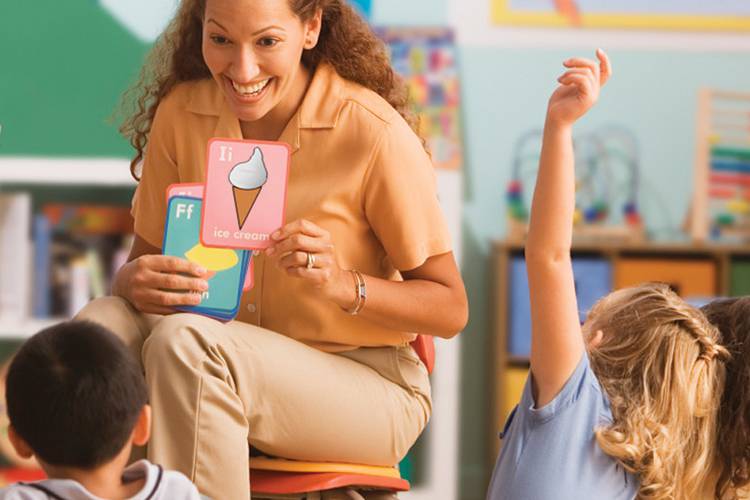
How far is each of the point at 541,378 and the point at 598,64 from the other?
1.36ft

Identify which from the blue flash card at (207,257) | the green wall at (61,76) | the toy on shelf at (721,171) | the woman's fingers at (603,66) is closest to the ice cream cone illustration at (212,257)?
the blue flash card at (207,257)

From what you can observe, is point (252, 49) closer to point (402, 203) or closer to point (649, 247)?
point (402, 203)

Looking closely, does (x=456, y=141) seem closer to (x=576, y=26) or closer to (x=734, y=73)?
(x=576, y=26)

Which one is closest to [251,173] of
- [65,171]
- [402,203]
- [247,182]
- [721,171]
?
[247,182]

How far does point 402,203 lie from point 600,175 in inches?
97.3

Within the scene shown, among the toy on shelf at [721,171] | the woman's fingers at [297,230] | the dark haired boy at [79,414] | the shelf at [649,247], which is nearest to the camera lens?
→ the dark haired boy at [79,414]

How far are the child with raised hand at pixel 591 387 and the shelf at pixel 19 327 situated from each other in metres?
2.16

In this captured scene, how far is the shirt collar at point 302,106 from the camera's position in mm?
1782

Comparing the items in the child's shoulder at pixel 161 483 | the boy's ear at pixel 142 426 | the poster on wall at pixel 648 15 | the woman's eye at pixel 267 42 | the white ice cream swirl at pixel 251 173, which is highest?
the poster on wall at pixel 648 15

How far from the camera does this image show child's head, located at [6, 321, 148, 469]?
1269mm

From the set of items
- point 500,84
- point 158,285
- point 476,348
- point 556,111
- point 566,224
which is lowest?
point 476,348

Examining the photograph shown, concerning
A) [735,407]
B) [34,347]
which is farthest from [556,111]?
[34,347]

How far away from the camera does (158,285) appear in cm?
163

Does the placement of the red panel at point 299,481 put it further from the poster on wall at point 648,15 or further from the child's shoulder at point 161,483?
the poster on wall at point 648,15
